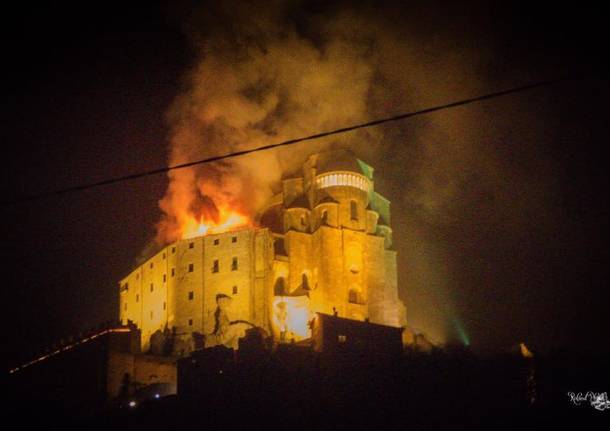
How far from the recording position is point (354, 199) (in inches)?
2844

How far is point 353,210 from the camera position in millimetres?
71938

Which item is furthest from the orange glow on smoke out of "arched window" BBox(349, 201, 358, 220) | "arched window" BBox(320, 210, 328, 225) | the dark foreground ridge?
the dark foreground ridge

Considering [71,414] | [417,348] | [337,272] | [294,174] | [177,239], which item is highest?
[294,174]

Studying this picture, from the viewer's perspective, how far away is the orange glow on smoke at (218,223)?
75.2 metres

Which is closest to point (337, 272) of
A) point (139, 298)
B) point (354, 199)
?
point (354, 199)

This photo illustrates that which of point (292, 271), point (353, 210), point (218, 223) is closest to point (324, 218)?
point (353, 210)

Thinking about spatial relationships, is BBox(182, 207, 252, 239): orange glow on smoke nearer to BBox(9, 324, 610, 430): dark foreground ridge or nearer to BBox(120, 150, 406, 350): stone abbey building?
BBox(120, 150, 406, 350): stone abbey building

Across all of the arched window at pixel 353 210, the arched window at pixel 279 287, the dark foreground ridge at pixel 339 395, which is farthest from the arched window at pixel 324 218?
the dark foreground ridge at pixel 339 395

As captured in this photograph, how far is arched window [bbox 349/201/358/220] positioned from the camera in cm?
7169

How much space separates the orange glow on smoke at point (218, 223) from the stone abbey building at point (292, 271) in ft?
8.77

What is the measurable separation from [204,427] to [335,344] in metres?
11.1

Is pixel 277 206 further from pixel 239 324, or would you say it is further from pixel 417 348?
pixel 417 348

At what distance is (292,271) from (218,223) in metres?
10.0

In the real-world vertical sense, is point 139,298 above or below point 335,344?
above
